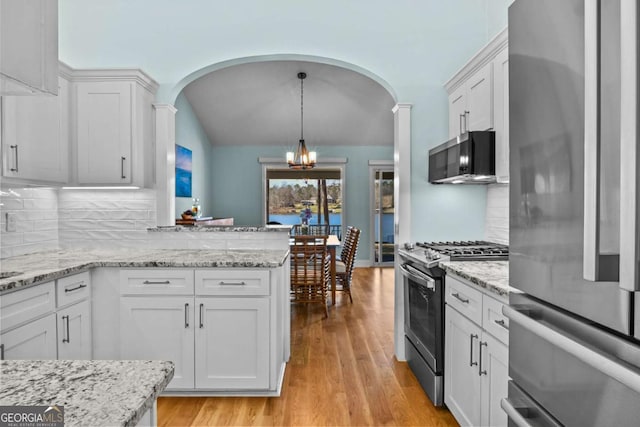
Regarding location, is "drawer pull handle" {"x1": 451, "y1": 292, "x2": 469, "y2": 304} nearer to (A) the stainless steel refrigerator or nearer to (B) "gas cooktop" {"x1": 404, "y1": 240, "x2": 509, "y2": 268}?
(B) "gas cooktop" {"x1": 404, "y1": 240, "x2": 509, "y2": 268}

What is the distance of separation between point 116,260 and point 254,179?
16.7 feet

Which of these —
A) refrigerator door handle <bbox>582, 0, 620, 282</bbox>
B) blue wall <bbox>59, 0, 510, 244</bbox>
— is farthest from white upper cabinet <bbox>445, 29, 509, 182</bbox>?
refrigerator door handle <bbox>582, 0, 620, 282</bbox>

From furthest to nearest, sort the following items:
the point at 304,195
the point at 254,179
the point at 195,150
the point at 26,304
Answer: the point at 304,195 → the point at 254,179 → the point at 195,150 → the point at 26,304

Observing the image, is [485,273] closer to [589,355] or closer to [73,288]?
[589,355]

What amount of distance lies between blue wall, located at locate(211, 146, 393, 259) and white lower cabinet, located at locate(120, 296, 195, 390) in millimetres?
5075

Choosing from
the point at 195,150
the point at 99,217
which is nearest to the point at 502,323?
the point at 99,217

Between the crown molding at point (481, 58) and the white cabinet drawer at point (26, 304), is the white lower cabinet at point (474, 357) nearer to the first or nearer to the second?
the crown molding at point (481, 58)

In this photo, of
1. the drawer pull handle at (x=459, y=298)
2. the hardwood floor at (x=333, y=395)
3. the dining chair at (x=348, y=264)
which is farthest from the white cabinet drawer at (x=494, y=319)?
the dining chair at (x=348, y=264)

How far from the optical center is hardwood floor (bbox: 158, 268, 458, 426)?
2191 mm

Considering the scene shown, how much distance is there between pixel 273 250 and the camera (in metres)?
3.00

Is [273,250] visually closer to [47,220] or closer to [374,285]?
[47,220]

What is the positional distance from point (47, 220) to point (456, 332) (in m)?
2.89

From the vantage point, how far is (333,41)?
309 cm

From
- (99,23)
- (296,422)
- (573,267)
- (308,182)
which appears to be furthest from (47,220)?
(308,182)
